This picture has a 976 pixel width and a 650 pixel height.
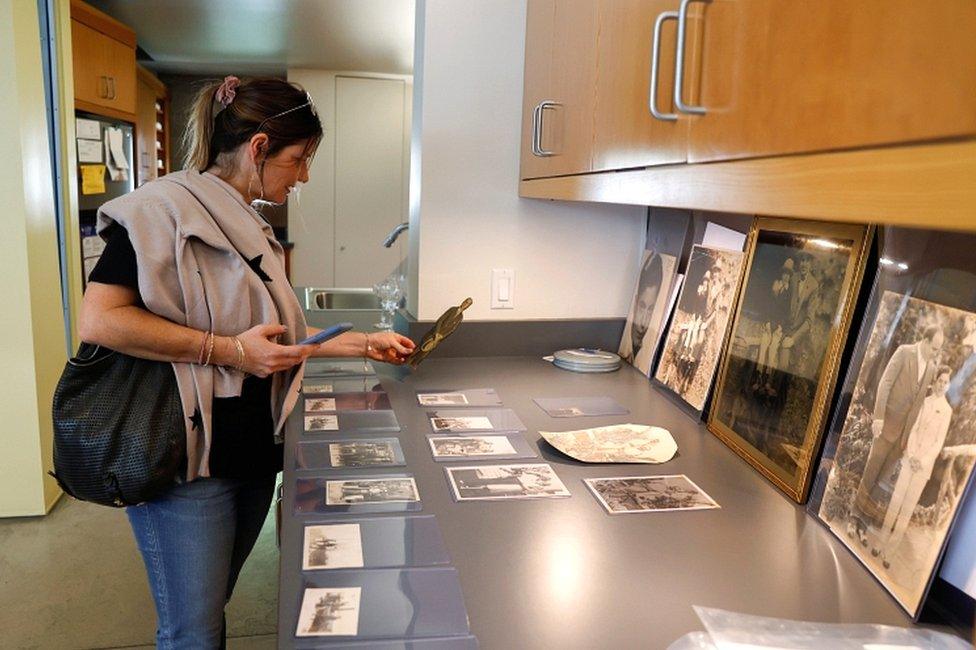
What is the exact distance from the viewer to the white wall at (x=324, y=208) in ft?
22.0

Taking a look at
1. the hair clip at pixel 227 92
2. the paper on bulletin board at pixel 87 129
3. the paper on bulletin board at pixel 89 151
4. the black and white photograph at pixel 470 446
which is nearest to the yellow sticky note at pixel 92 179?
the paper on bulletin board at pixel 89 151

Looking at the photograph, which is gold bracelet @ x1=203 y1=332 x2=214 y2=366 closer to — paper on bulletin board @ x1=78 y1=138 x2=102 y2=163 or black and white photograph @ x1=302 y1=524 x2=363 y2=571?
black and white photograph @ x1=302 y1=524 x2=363 y2=571

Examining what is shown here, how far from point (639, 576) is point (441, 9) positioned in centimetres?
156

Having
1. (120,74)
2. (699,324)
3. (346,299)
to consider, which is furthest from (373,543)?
(120,74)

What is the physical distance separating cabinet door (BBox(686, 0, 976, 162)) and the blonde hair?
85cm

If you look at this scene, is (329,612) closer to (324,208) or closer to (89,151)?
(89,151)

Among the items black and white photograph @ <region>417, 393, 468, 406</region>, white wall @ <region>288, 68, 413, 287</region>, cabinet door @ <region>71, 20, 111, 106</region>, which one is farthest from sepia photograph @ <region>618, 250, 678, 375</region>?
white wall @ <region>288, 68, 413, 287</region>

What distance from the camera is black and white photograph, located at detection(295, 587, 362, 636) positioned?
0.89m

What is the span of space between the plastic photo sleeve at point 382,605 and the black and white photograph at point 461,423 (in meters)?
0.60

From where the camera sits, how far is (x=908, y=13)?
630 millimetres

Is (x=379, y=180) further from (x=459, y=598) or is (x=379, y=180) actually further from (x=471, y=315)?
(x=459, y=598)

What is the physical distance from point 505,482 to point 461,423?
326mm

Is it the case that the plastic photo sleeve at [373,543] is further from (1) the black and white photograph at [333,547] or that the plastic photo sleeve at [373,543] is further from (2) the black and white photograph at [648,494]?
(2) the black and white photograph at [648,494]

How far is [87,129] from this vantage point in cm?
388
